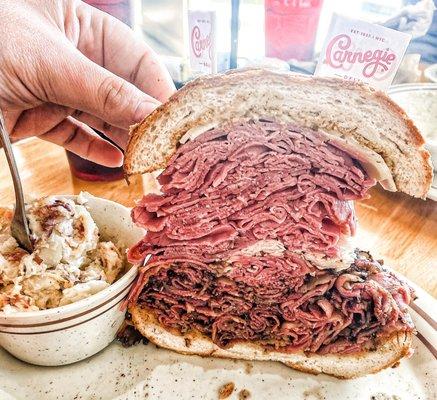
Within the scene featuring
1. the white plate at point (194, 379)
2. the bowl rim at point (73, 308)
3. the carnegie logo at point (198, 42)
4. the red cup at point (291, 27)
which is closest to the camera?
the bowl rim at point (73, 308)

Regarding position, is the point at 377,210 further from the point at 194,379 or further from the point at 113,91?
the point at 113,91

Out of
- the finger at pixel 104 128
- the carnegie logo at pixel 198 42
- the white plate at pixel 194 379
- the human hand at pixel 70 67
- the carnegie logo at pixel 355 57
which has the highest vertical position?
the human hand at pixel 70 67

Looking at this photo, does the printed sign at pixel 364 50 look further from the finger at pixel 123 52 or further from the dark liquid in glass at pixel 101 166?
the dark liquid in glass at pixel 101 166

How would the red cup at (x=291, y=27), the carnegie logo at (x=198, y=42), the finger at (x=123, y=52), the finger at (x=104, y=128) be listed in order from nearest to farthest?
the finger at (x=123, y=52) < the finger at (x=104, y=128) < the carnegie logo at (x=198, y=42) < the red cup at (x=291, y=27)

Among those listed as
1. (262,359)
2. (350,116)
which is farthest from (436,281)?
(350,116)

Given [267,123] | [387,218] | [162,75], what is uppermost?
[267,123]

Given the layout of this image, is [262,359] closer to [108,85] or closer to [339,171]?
[339,171]

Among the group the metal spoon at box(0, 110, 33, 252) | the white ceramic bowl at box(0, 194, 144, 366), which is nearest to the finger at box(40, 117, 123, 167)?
the metal spoon at box(0, 110, 33, 252)

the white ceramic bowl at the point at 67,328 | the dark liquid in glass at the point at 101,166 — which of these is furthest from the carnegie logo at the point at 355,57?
the white ceramic bowl at the point at 67,328

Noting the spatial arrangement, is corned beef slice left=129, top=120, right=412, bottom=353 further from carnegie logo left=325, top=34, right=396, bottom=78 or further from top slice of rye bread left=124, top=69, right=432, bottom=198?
carnegie logo left=325, top=34, right=396, bottom=78
